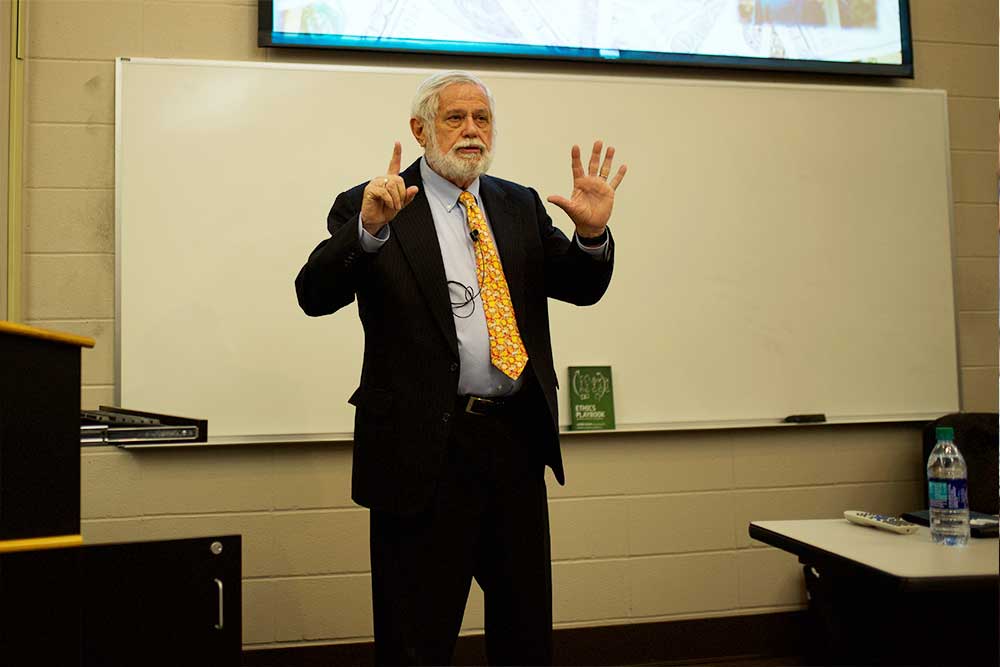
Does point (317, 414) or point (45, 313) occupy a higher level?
point (45, 313)

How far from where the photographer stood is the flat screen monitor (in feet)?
10.5

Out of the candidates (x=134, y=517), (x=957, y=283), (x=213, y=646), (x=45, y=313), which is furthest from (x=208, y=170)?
(x=957, y=283)

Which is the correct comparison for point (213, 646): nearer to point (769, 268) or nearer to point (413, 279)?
point (413, 279)

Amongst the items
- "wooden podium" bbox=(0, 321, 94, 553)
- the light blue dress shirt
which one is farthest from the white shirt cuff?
"wooden podium" bbox=(0, 321, 94, 553)

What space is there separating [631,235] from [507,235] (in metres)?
1.39

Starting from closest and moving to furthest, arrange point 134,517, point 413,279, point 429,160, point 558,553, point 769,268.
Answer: point 413,279
point 429,160
point 134,517
point 558,553
point 769,268

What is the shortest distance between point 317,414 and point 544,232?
1.28 meters

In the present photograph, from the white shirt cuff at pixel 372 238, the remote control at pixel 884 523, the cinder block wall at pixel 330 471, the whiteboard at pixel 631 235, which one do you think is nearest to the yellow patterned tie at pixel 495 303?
the white shirt cuff at pixel 372 238

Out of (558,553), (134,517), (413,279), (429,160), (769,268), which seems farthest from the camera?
(769,268)

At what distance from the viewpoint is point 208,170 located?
309cm

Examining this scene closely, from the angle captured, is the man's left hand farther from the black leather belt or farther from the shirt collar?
the black leather belt

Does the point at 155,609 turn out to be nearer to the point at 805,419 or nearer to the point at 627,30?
the point at 805,419

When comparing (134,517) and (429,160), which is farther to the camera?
(134,517)

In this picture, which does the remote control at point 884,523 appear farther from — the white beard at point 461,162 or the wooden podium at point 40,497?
the wooden podium at point 40,497
